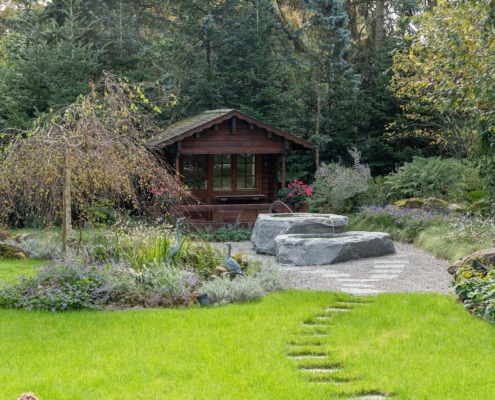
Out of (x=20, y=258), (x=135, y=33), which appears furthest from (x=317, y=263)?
(x=135, y=33)

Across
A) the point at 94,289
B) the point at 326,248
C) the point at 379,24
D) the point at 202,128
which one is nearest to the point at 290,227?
the point at 326,248

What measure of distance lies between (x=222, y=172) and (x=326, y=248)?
8.48 meters

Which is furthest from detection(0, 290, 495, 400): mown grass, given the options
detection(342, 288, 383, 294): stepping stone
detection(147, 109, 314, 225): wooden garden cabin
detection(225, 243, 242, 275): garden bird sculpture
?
detection(147, 109, 314, 225): wooden garden cabin

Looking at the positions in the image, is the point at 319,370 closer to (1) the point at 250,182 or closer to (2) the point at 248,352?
(2) the point at 248,352

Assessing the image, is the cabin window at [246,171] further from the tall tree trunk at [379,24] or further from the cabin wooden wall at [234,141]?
the tall tree trunk at [379,24]

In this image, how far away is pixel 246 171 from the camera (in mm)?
20141

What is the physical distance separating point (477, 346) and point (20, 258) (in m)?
9.58

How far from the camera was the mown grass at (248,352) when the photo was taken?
16.2ft

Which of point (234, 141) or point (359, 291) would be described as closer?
point (359, 291)

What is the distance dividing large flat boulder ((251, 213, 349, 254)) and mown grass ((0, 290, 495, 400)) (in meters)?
5.65

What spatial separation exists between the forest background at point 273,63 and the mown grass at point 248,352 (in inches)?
544

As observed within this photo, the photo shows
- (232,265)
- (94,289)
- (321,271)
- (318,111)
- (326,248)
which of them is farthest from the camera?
(318,111)

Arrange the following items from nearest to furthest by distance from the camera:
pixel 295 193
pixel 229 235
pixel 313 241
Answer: pixel 313 241
pixel 229 235
pixel 295 193

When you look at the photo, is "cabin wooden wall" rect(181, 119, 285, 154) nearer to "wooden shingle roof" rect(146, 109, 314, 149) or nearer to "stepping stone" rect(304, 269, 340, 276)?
"wooden shingle roof" rect(146, 109, 314, 149)
